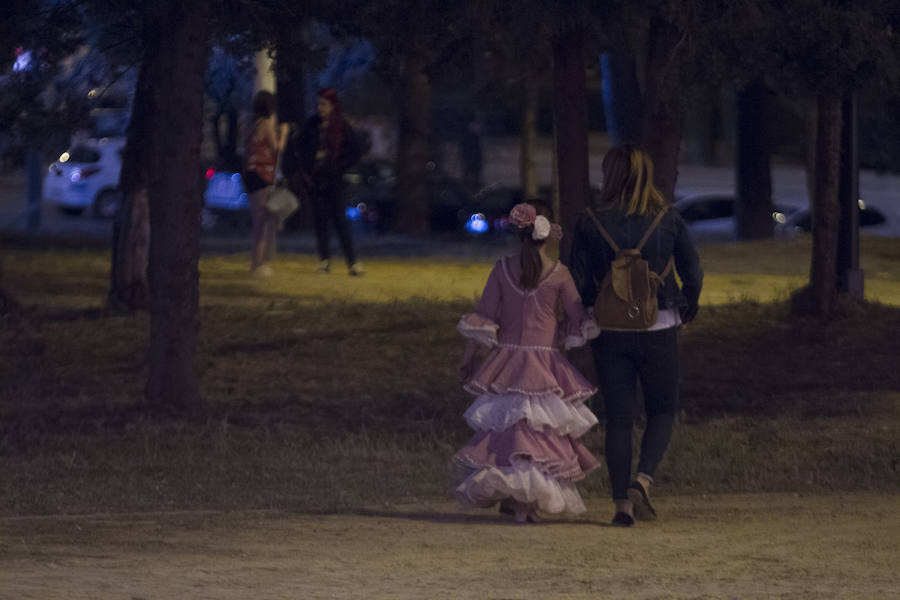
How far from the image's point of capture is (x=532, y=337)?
7.48 metres

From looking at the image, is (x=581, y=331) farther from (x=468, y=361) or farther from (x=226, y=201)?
(x=226, y=201)

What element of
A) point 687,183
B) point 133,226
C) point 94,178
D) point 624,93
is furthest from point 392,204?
point 687,183

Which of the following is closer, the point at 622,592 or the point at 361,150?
the point at 622,592

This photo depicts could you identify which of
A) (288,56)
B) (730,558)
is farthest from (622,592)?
(288,56)

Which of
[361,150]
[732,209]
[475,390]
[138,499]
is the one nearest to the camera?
[475,390]

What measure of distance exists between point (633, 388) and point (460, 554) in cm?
122

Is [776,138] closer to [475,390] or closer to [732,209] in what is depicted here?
[732,209]

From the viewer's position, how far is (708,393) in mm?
12047

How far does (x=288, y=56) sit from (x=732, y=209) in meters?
21.2

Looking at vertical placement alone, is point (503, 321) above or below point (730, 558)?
above

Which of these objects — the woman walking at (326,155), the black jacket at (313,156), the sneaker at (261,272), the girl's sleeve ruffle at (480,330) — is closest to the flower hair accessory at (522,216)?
the girl's sleeve ruffle at (480,330)

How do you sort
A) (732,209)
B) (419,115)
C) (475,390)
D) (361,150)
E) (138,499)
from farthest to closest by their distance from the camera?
(732,209), (419,115), (361,150), (138,499), (475,390)

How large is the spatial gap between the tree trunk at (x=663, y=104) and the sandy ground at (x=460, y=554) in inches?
121

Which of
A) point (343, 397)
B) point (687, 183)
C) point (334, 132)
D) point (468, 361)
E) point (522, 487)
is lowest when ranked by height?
point (687, 183)
